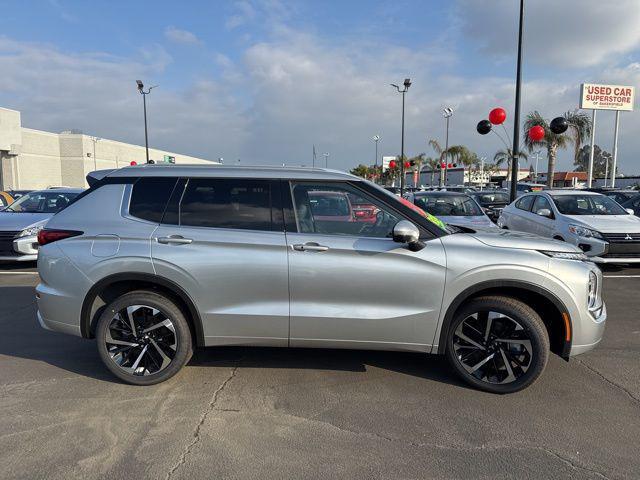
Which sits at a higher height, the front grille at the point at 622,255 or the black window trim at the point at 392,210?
the black window trim at the point at 392,210

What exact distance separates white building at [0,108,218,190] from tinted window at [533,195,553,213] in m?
39.2

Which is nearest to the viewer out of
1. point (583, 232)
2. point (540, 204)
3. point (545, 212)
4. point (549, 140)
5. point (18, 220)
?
point (583, 232)

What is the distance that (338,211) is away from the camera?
3965mm

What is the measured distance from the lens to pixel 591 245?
327 inches

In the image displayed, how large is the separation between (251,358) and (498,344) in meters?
2.29

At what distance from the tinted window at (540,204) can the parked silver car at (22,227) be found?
31.8 feet

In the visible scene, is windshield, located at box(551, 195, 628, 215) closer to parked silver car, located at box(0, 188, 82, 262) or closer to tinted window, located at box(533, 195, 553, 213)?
tinted window, located at box(533, 195, 553, 213)

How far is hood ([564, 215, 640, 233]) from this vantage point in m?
8.34

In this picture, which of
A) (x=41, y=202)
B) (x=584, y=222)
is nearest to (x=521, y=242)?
(x=584, y=222)

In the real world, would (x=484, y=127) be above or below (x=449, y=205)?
above

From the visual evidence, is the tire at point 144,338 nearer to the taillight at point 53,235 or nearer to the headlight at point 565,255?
the taillight at point 53,235

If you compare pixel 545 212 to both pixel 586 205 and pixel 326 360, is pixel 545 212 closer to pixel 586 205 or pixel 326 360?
pixel 586 205

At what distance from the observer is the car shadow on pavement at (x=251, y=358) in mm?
4281

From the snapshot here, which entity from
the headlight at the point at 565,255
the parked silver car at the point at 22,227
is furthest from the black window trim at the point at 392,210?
the parked silver car at the point at 22,227
